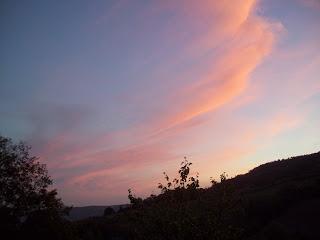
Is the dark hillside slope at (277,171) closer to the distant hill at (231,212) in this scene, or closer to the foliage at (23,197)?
the distant hill at (231,212)

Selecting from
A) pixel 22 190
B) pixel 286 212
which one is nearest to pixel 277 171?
pixel 286 212

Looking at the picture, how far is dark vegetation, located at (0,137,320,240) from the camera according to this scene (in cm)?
3028

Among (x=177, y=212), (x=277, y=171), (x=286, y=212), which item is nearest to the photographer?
(x=177, y=212)

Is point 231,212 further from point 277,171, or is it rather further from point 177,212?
point 277,171

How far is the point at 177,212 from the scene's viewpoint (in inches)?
1220

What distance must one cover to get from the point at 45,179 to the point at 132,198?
22.6 metres

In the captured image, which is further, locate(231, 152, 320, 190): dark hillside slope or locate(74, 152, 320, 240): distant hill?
locate(231, 152, 320, 190): dark hillside slope

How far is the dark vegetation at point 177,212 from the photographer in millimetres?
30281

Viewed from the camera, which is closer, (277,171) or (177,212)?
(177,212)

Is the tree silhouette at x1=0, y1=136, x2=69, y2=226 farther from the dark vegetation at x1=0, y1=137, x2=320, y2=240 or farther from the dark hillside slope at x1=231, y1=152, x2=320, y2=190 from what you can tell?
the dark hillside slope at x1=231, y1=152, x2=320, y2=190

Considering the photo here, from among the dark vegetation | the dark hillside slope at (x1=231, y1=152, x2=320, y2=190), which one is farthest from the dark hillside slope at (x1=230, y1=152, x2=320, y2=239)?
the dark hillside slope at (x1=231, y1=152, x2=320, y2=190)

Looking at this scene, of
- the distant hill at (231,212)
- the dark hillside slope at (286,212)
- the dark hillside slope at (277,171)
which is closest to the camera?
the distant hill at (231,212)

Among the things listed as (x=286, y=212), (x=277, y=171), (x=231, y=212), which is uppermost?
(x=277, y=171)

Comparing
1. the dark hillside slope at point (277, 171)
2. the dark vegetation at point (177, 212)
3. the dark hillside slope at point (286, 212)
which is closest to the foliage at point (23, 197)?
the dark vegetation at point (177, 212)
